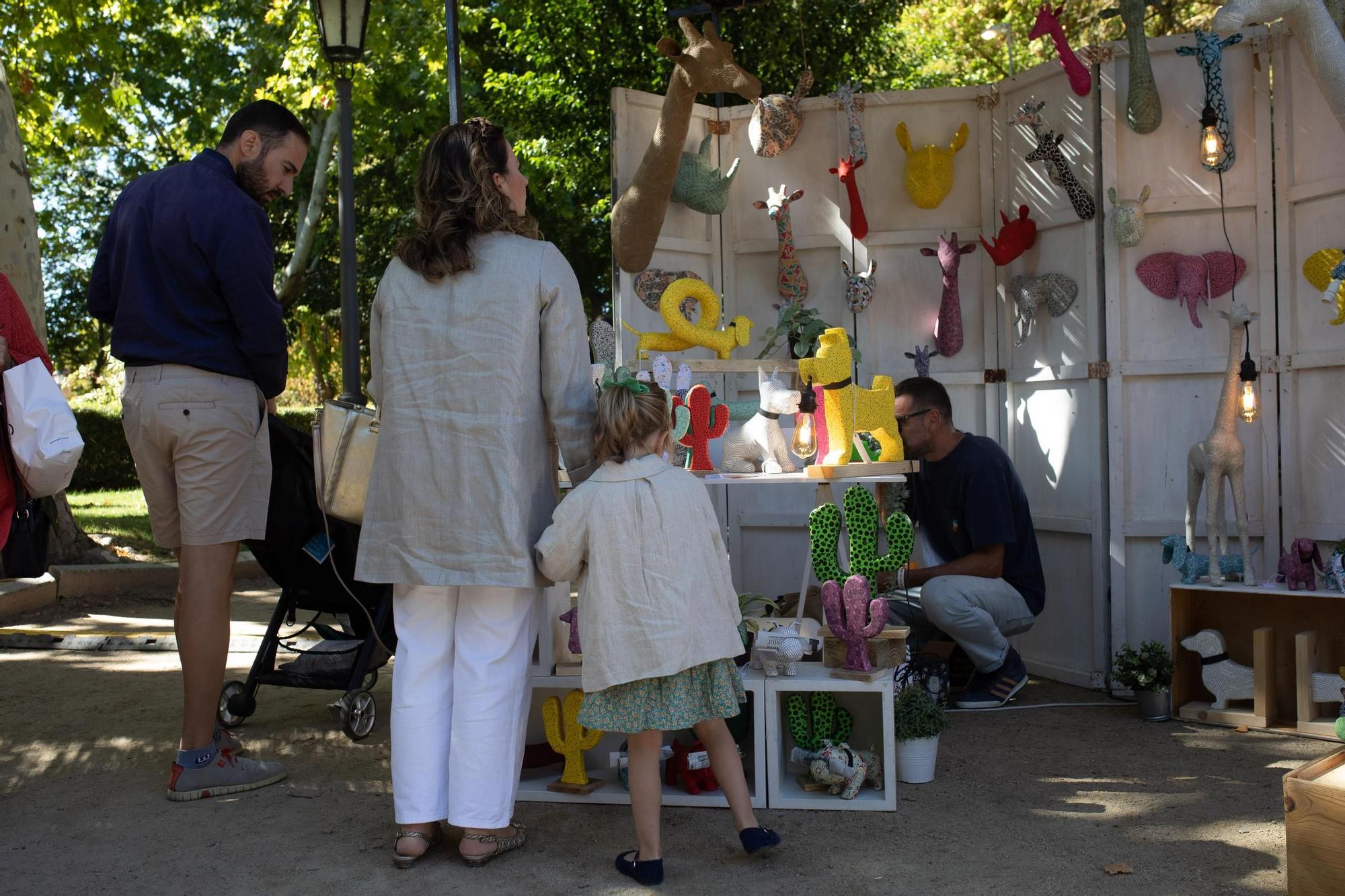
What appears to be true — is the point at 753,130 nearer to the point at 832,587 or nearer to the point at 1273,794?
the point at 832,587

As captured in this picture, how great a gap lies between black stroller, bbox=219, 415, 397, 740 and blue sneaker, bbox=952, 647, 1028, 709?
2.41 meters

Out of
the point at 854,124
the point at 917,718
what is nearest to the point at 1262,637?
the point at 917,718

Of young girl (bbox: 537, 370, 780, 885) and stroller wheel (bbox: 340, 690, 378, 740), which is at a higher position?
young girl (bbox: 537, 370, 780, 885)

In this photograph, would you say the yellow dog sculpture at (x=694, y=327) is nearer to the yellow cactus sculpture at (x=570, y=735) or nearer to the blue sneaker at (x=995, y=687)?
the yellow cactus sculpture at (x=570, y=735)

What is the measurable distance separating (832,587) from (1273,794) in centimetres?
155

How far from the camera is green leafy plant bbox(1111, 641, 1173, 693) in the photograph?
4.81 m

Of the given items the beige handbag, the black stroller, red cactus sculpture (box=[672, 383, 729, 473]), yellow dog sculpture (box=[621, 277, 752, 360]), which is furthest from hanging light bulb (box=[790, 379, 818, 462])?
the black stroller

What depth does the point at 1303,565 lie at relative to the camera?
15.2 ft

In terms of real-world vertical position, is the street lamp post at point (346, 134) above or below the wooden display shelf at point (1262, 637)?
above

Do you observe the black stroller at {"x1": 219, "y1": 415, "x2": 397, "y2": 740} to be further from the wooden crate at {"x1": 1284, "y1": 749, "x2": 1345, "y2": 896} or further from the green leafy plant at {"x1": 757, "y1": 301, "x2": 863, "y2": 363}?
the wooden crate at {"x1": 1284, "y1": 749, "x2": 1345, "y2": 896}

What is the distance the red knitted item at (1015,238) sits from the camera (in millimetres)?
5688

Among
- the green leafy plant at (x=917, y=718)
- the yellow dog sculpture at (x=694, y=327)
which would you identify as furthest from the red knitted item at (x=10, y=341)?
the green leafy plant at (x=917, y=718)

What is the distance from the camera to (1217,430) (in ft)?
15.8

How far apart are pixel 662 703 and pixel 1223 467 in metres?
2.79
